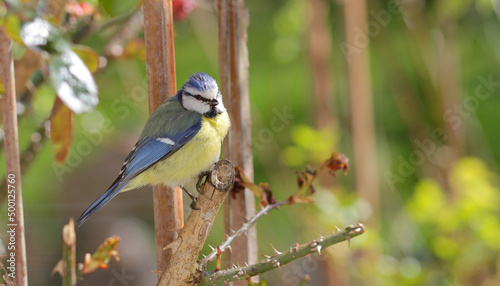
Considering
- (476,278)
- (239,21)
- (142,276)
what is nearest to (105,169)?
(142,276)

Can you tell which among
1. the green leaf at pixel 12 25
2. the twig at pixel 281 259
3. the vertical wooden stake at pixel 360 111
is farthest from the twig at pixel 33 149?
the vertical wooden stake at pixel 360 111

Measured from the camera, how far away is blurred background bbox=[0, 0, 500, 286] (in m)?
1.37

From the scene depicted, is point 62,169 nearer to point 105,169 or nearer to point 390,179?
point 105,169

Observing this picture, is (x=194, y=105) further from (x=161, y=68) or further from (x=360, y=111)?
(x=360, y=111)

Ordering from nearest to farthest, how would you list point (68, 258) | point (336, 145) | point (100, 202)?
point (68, 258)
point (100, 202)
point (336, 145)

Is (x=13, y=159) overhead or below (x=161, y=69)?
below

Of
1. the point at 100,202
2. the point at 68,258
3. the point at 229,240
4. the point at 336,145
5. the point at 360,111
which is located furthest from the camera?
the point at 336,145

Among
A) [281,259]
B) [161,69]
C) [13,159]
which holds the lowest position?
[281,259]

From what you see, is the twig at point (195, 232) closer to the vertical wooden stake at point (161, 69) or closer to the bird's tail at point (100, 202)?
the vertical wooden stake at point (161, 69)

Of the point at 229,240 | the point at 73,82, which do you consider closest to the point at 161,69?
the point at 73,82

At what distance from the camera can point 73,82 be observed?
24.5 inches

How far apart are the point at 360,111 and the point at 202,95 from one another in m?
0.68

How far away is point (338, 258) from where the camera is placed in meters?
1.42

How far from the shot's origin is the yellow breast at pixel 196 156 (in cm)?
88
